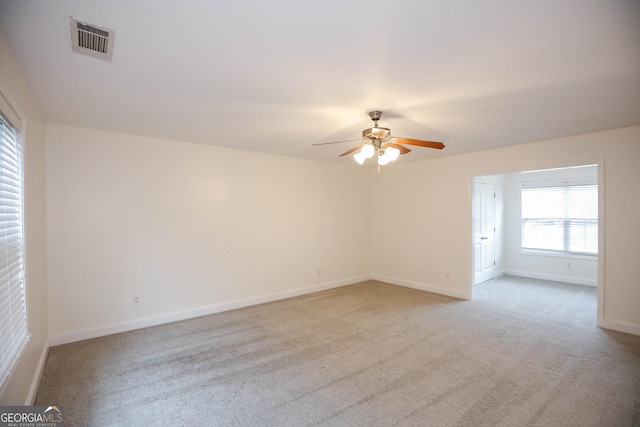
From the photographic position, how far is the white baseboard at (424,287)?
16.3 feet

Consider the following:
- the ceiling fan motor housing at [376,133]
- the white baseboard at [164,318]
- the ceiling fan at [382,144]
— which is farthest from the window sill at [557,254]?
the ceiling fan motor housing at [376,133]

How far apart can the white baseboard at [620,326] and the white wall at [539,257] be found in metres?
2.70

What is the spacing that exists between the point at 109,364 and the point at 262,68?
3.10 meters

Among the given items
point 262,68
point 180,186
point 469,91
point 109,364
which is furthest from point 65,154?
point 469,91

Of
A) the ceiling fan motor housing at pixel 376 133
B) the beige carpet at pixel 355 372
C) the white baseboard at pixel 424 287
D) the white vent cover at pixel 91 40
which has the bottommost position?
the beige carpet at pixel 355 372

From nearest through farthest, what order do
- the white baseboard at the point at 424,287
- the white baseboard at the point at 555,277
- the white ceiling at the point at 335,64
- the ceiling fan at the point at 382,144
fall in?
the white ceiling at the point at 335,64 < the ceiling fan at the point at 382,144 < the white baseboard at the point at 424,287 < the white baseboard at the point at 555,277

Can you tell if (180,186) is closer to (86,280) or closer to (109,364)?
(86,280)

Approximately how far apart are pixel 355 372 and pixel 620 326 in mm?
3511

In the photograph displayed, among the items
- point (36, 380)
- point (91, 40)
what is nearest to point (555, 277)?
point (91, 40)

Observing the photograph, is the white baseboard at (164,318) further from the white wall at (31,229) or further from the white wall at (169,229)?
the white wall at (31,229)

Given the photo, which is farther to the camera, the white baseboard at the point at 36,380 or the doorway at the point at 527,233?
the doorway at the point at 527,233

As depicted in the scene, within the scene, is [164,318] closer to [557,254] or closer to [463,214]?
[463,214]

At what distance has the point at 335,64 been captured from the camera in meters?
1.98

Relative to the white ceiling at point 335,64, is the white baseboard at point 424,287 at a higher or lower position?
lower
